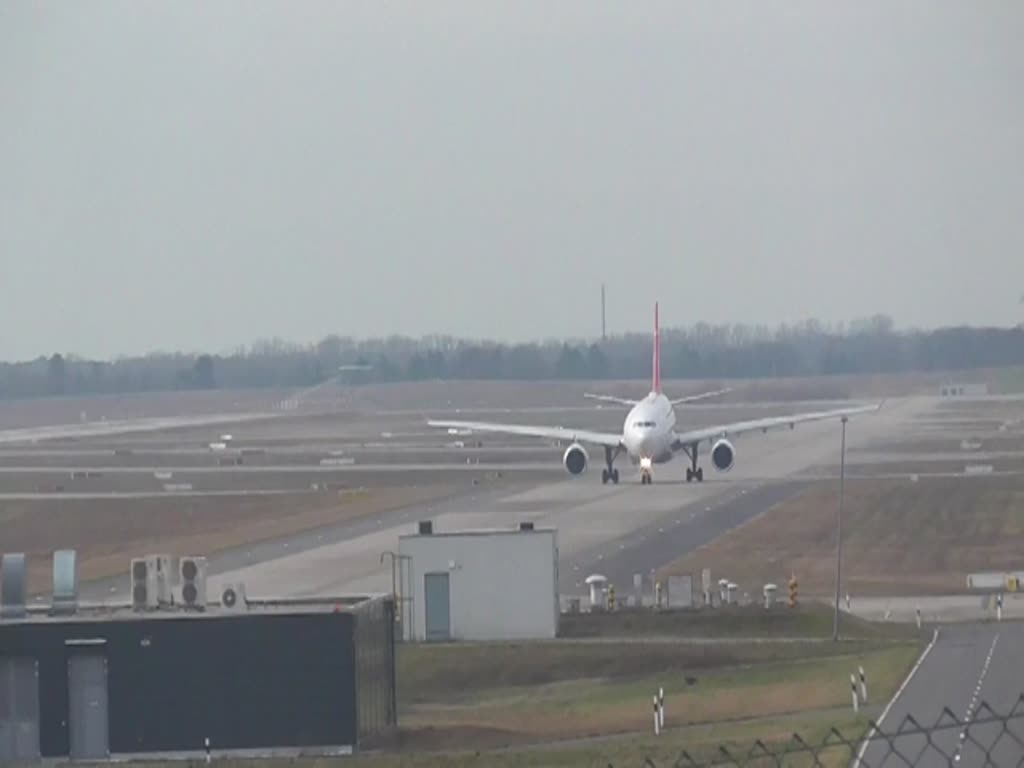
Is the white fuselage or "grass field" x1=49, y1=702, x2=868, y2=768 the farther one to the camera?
the white fuselage

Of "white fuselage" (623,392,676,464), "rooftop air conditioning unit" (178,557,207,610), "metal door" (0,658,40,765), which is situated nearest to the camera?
"metal door" (0,658,40,765)

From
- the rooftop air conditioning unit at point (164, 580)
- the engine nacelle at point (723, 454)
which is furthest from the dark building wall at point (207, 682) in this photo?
the engine nacelle at point (723, 454)

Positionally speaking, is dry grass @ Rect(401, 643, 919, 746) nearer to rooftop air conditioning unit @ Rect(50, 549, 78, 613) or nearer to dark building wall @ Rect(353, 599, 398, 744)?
dark building wall @ Rect(353, 599, 398, 744)

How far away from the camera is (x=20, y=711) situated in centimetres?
4206

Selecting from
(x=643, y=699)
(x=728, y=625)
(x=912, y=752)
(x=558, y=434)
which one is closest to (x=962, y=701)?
(x=912, y=752)

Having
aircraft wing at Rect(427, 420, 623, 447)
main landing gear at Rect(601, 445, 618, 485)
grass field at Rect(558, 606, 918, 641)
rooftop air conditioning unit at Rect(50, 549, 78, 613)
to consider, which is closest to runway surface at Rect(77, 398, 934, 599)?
main landing gear at Rect(601, 445, 618, 485)

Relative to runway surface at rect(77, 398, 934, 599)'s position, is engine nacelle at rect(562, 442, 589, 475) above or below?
above

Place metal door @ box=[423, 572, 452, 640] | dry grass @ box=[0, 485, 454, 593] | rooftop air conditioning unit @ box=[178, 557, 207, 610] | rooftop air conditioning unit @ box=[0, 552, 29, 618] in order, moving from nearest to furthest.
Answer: rooftop air conditioning unit @ box=[0, 552, 29, 618] < rooftop air conditioning unit @ box=[178, 557, 207, 610] < metal door @ box=[423, 572, 452, 640] < dry grass @ box=[0, 485, 454, 593]

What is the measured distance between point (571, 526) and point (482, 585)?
34.8m

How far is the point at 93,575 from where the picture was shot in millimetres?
80000

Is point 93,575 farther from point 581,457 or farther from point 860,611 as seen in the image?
point 581,457

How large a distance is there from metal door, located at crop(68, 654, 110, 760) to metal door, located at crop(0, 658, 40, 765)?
0.65 metres

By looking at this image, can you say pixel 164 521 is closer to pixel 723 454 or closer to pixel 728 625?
pixel 723 454

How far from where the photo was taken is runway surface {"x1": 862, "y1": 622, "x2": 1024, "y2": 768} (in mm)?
34031
